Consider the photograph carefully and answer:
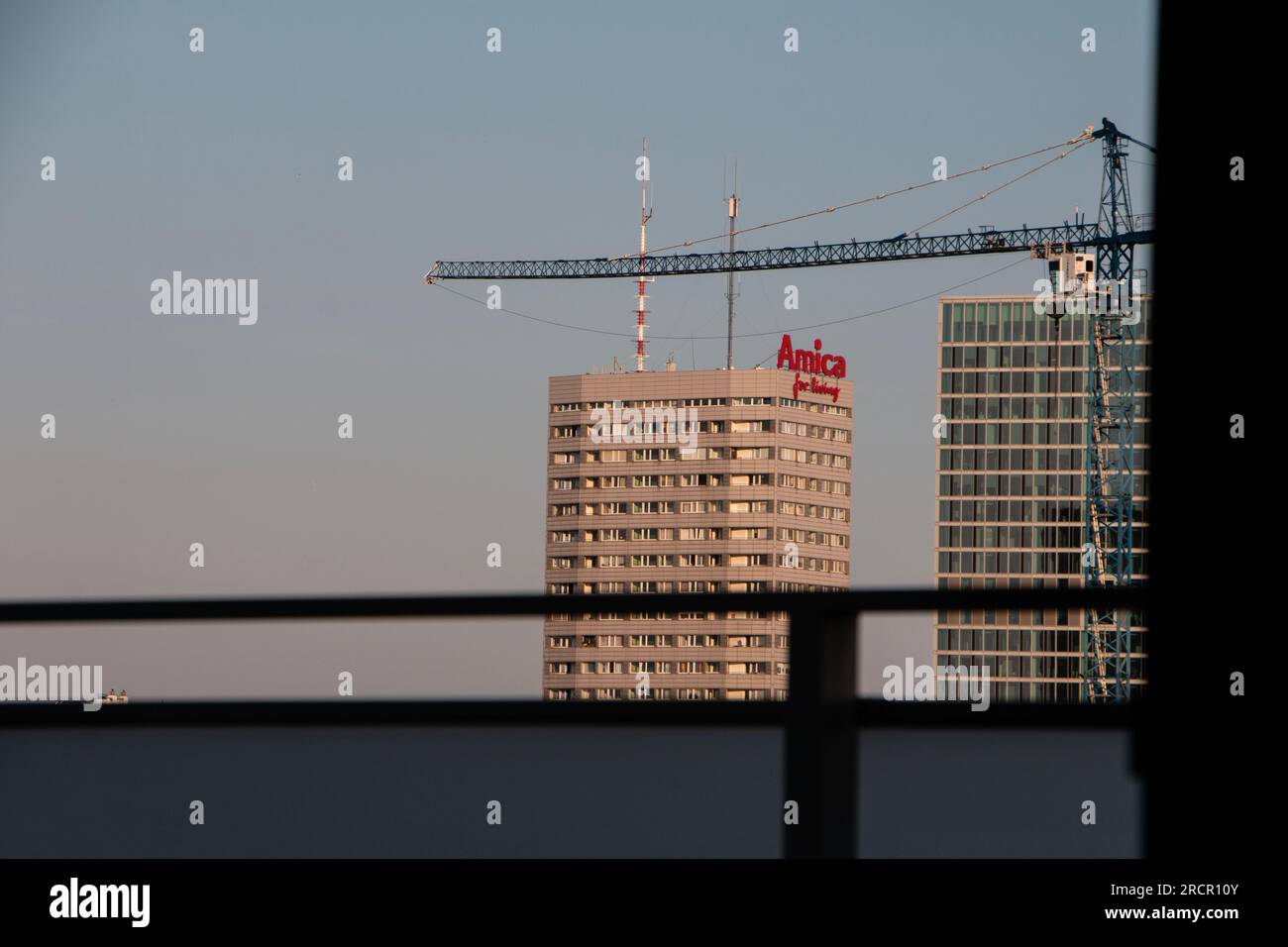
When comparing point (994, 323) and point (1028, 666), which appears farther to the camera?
point (994, 323)

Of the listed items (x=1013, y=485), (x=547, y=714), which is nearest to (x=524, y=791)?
(x=547, y=714)

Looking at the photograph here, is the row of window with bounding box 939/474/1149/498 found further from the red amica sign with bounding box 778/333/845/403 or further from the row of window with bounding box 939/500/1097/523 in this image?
the red amica sign with bounding box 778/333/845/403

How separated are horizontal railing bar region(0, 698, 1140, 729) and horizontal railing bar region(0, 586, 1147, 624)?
0.57 feet

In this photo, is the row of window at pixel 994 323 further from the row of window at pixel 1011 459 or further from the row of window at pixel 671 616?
the row of window at pixel 671 616

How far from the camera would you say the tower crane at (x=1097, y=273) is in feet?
302

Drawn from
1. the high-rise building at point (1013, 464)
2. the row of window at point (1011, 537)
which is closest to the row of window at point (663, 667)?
the high-rise building at point (1013, 464)

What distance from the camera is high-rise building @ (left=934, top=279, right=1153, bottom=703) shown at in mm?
148375

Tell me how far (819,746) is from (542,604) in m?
0.54

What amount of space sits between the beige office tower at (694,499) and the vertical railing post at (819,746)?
6144 inches

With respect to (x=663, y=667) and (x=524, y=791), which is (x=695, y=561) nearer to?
(x=663, y=667)

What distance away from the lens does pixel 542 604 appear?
295 centimetres
